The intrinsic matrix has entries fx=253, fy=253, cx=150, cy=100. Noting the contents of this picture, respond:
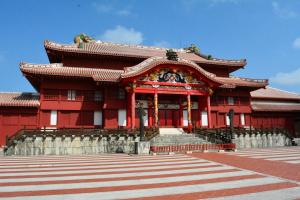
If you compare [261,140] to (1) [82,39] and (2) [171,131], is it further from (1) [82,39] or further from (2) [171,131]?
(1) [82,39]

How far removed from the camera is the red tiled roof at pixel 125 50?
2816 cm

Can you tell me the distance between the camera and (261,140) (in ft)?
83.0

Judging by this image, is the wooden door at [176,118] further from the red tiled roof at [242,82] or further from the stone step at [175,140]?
the red tiled roof at [242,82]

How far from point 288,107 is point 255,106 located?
588cm

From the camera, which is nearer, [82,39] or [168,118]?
[168,118]

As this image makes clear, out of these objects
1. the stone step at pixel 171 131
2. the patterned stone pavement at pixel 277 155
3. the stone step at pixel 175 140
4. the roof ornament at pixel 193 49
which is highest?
the roof ornament at pixel 193 49

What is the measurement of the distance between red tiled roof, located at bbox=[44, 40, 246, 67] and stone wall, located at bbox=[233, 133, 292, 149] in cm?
1168

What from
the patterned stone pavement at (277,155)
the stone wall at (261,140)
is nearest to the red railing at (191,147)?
the patterned stone pavement at (277,155)

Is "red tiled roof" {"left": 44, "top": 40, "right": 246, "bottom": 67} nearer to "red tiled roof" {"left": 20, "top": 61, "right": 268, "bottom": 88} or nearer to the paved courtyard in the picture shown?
"red tiled roof" {"left": 20, "top": 61, "right": 268, "bottom": 88}

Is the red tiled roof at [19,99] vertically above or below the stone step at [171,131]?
above

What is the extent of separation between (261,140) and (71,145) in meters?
18.2

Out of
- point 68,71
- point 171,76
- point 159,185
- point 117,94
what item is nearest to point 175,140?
point 171,76

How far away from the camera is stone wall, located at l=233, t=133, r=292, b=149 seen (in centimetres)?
2398

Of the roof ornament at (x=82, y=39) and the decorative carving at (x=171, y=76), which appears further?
the roof ornament at (x=82, y=39)
